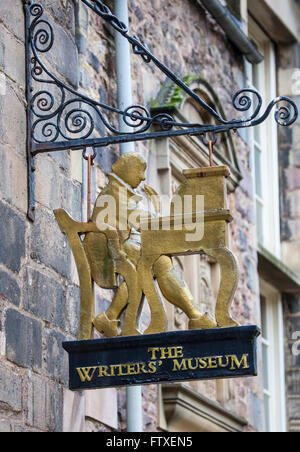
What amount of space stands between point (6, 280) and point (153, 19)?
11.3ft

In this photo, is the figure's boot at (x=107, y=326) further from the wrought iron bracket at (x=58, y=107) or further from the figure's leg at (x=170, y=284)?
the wrought iron bracket at (x=58, y=107)

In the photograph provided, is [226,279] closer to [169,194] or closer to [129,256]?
[129,256]

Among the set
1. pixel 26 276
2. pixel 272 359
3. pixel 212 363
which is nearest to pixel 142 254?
pixel 212 363

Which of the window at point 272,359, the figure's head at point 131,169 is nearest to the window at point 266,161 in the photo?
the window at point 272,359

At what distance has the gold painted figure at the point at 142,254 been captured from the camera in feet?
18.3

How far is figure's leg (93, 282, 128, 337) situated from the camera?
18.6ft

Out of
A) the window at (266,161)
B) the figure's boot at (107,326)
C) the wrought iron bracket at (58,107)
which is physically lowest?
the figure's boot at (107,326)

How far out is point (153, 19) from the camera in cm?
892

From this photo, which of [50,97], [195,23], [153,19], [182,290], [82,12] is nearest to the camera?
[182,290]

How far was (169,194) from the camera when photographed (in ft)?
28.3

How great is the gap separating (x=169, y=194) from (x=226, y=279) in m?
3.08

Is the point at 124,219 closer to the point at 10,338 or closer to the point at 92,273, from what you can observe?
the point at 92,273

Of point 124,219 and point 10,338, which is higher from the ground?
point 124,219

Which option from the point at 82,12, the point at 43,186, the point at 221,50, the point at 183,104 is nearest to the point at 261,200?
the point at 221,50
